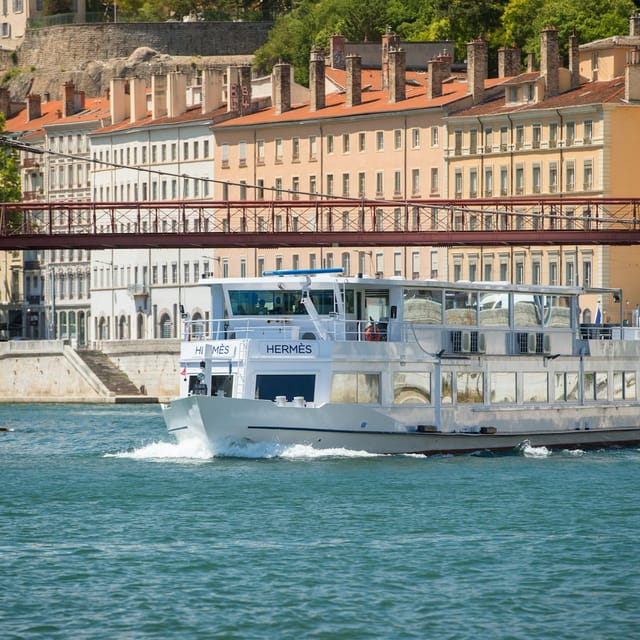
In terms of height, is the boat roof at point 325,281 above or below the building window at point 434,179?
below

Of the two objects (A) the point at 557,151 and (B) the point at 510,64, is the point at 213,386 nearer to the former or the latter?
(A) the point at 557,151

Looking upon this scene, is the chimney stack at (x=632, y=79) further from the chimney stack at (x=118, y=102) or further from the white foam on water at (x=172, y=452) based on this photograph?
the white foam on water at (x=172, y=452)

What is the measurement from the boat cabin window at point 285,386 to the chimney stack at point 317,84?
199 feet

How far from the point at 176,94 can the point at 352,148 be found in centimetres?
1592

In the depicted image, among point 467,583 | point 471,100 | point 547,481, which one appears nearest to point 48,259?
point 471,100

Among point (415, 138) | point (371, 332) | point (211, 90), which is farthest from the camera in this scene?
point (211, 90)

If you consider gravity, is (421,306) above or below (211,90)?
below

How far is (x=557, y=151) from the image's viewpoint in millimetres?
96875

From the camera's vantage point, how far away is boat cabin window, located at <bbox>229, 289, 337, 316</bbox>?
1997 inches

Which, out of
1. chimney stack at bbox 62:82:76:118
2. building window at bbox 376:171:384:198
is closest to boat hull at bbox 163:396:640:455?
building window at bbox 376:171:384:198

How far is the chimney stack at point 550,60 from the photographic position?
316ft

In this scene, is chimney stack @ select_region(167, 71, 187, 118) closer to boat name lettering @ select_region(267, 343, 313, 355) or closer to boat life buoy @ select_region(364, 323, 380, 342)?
boat life buoy @ select_region(364, 323, 380, 342)

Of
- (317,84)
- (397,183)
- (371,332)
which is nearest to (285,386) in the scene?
(371,332)

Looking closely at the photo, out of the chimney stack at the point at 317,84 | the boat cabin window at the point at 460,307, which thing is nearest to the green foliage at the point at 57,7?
the chimney stack at the point at 317,84
